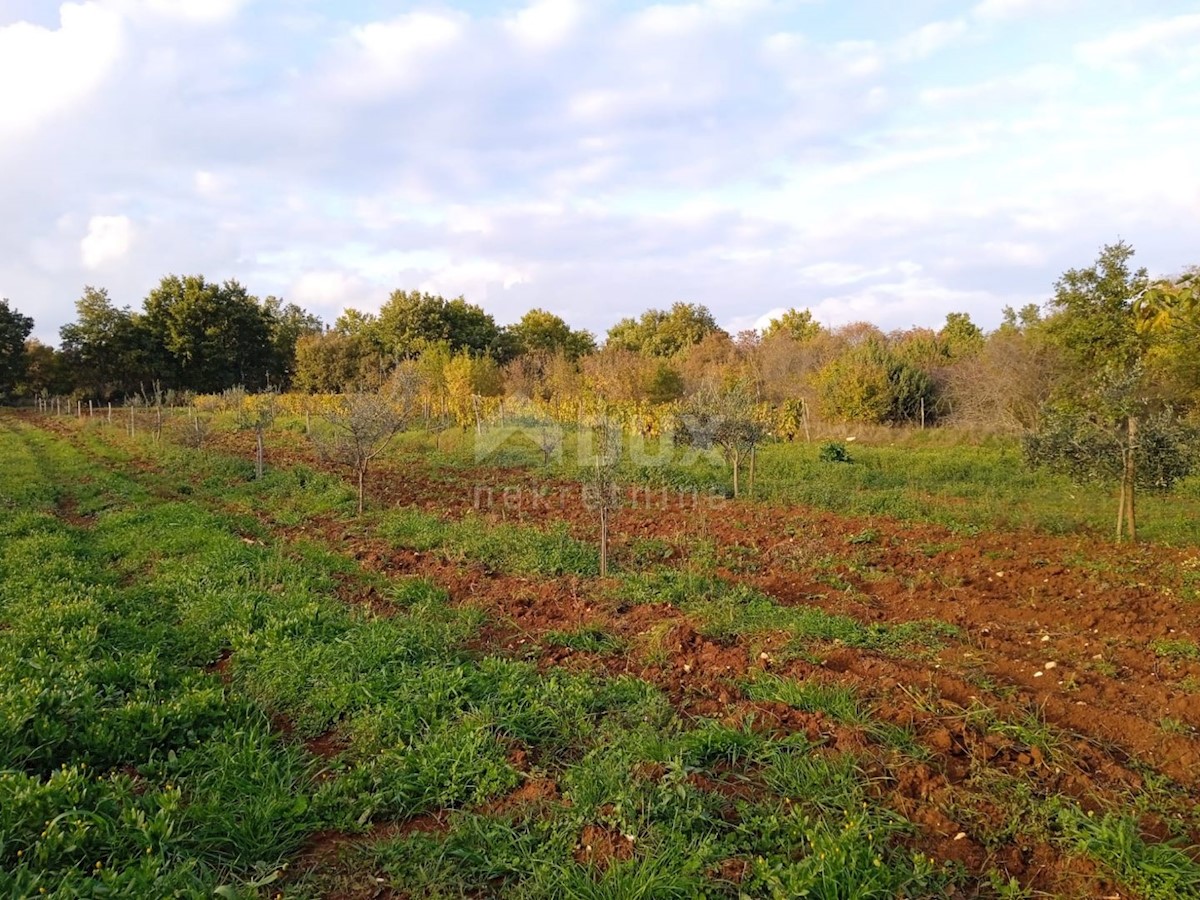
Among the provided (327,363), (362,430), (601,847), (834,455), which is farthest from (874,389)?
(327,363)

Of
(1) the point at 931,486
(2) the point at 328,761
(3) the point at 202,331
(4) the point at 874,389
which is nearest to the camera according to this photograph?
(2) the point at 328,761

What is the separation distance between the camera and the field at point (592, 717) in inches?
115

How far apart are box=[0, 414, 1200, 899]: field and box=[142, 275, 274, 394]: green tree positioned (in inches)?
1430

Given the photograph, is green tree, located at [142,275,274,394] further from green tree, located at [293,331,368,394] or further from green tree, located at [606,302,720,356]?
green tree, located at [606,302,720,356]

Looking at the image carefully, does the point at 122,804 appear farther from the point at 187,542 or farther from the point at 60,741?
the point at 187,542

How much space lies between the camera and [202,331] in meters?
40.4

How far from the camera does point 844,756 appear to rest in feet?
11.7

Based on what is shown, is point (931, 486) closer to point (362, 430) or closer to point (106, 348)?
point (362, 430)

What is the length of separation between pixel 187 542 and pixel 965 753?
856 centimetres

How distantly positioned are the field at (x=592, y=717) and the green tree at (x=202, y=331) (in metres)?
36.3

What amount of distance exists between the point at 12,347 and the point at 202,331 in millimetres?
13047

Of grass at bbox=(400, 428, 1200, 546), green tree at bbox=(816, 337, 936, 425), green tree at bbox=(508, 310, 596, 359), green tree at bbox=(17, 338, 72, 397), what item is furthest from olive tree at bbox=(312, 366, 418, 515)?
green tree at bbox=(17, 338, 72, 397)

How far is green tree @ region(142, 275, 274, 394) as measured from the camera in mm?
39656

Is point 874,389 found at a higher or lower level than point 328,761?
higher
